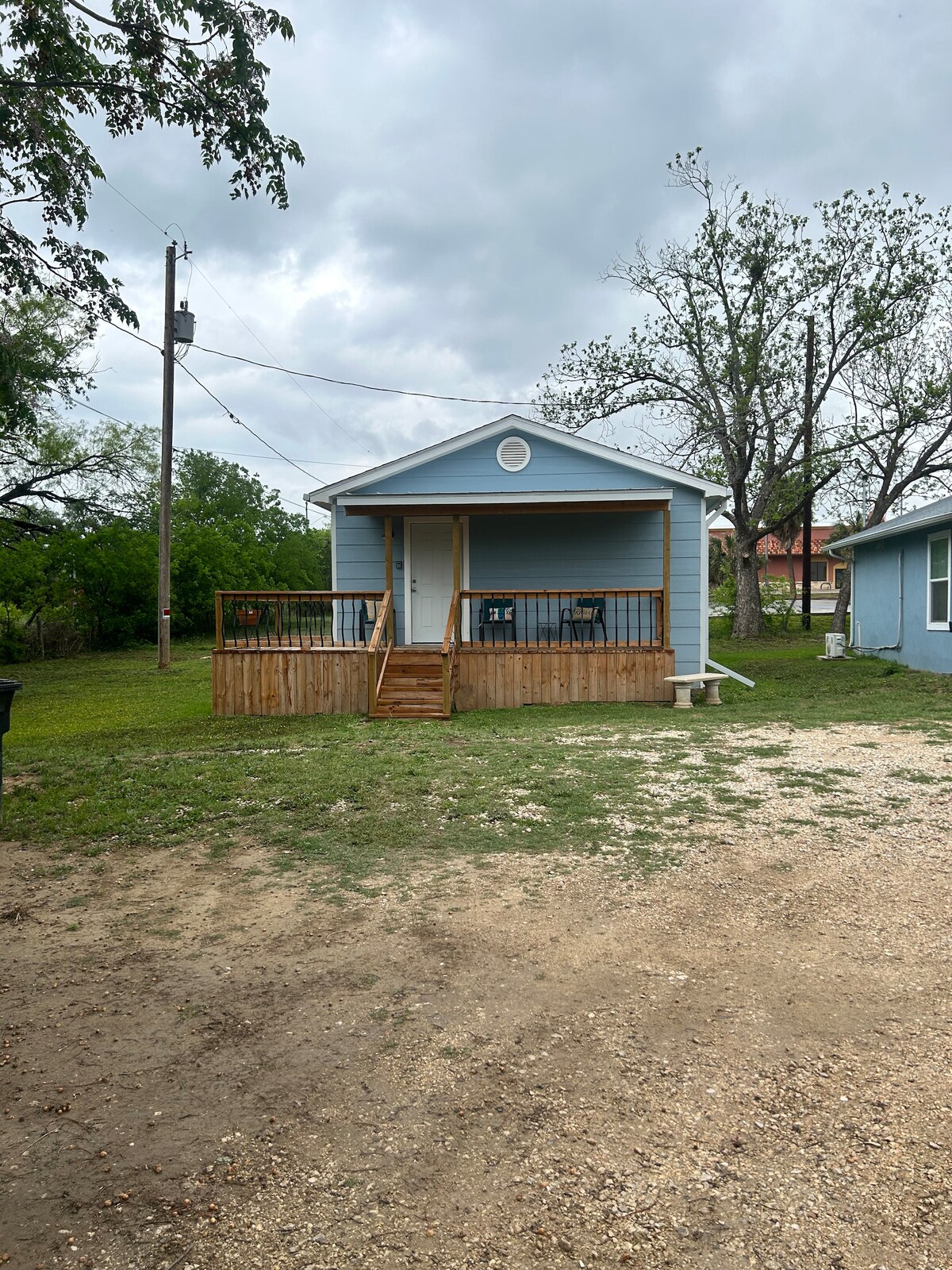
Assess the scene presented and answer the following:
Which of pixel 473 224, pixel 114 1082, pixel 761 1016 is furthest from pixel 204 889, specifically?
pixel 473 224

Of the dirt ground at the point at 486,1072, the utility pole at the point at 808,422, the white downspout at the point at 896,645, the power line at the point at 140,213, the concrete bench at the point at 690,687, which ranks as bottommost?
the dirt ground at the point at 486,1072

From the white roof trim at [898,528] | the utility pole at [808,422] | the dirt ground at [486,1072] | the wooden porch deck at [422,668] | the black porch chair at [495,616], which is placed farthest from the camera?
the utility pole at [808,422]

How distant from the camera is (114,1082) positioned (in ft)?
8.45

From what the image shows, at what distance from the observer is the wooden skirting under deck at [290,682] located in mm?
10523

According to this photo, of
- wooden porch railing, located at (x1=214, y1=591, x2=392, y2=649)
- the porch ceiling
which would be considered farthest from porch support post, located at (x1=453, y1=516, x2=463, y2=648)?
wooden porch railing, located at (x1=214, y1=591, x2=392, y2=649)

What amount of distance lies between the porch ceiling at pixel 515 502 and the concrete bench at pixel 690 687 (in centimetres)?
235

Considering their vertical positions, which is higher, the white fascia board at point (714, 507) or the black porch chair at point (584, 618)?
the white fascia board at point (714, 507)

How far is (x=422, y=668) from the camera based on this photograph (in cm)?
1093

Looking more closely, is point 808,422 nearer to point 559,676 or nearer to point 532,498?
point 532,498

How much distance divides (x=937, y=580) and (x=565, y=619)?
644cm

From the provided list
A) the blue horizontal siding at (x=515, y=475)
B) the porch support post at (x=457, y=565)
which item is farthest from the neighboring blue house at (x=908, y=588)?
the porch support post at (x=457, y=565)

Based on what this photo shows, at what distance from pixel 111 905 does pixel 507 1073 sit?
7.88 feet

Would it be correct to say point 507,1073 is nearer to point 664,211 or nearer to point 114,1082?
point 114,1082

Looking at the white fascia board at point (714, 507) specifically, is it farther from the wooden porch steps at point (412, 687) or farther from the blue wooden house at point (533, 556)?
the wooden porch steps at point (412, 687)
